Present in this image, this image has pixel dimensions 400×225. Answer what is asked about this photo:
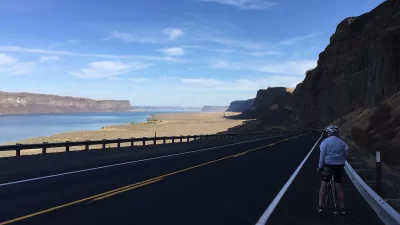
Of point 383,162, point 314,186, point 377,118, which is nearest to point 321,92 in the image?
point 377,118

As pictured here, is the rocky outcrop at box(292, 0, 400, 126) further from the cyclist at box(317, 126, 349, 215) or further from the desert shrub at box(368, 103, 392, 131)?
the cyclist at box(317, 126, 349, 215)

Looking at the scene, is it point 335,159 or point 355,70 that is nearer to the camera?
point 335,159

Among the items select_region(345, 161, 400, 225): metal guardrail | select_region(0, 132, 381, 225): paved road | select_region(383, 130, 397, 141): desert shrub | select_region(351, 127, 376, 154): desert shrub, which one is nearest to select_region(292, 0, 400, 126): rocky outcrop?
select_region(351, 127, 376, 154): desert shrub

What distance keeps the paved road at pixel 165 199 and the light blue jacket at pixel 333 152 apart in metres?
1.17

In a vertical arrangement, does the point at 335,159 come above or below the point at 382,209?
above

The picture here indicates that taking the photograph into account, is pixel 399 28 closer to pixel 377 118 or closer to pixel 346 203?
pixel 377 118

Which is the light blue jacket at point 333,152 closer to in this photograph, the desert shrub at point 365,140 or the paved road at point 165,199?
the paved road at point 165,199

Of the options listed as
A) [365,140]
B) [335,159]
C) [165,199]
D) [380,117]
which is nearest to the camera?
[335,159]

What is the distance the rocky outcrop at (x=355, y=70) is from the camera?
5504cm

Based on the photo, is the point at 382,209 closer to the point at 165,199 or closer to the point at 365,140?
the point at 165,199

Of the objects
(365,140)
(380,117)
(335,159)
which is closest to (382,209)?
(335,159)

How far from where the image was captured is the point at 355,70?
277ft

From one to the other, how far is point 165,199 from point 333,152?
4056 mm

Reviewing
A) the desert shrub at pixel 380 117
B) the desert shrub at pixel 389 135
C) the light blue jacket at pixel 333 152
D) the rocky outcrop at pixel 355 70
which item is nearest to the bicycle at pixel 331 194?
the light blue jacket at pixel 333 152
